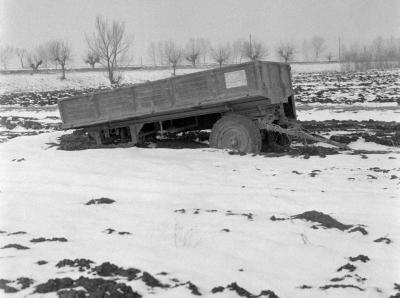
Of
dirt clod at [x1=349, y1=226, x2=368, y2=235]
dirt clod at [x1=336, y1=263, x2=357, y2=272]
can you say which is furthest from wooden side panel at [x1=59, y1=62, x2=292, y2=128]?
dirt clod at [x1=336, y1=263, x2=357, y2=272]

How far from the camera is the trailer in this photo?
10.7m

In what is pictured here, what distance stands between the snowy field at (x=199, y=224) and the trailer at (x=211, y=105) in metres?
0.82

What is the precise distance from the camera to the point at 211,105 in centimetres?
1115

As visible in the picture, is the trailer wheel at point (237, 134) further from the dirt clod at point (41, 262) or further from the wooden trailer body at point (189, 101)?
the dirt clod at point (41, 262)

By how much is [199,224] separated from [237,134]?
546 centimetres

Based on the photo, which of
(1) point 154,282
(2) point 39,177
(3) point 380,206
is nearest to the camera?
(1) point 154,282

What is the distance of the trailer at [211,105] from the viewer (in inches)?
420

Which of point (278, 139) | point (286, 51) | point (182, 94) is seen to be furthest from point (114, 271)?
point (286, 51)

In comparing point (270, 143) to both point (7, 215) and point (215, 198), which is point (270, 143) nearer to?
point (215, 198)

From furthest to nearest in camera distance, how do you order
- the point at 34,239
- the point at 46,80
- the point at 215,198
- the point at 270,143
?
the point at 46,80, the point at 270,143, the point at 215,198, the point at 34,239

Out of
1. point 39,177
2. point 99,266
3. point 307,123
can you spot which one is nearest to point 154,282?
point 99,266

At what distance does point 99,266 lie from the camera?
171 inches

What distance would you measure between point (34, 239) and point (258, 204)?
114 inches

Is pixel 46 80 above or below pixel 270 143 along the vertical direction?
above
